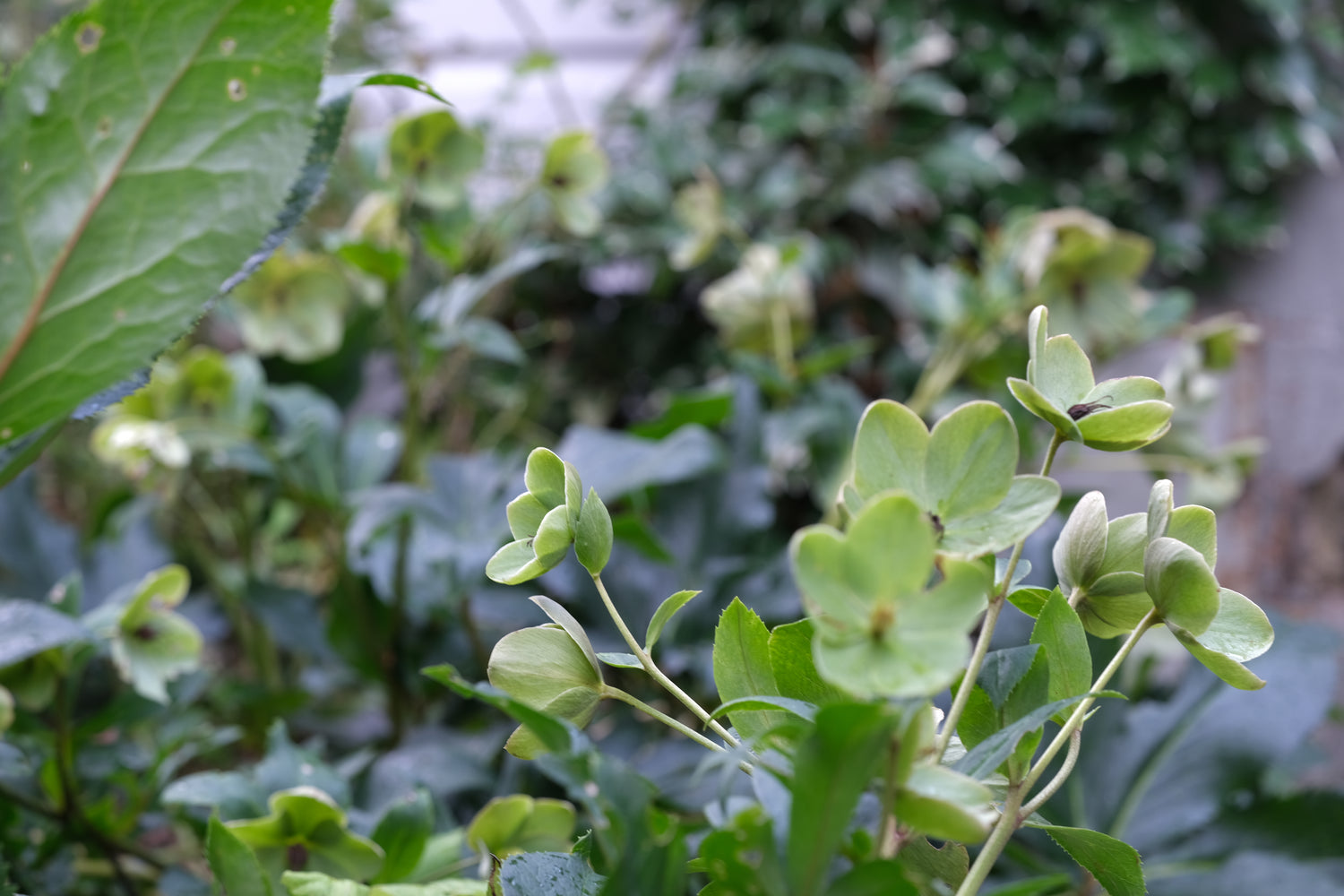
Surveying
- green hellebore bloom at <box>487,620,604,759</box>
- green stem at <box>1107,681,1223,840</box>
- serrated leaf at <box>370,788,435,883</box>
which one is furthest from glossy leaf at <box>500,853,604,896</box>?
green stem at <box>1107,681,1223,840</box>

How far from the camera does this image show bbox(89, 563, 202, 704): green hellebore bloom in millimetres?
457

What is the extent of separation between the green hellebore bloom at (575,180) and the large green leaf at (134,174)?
403 mm

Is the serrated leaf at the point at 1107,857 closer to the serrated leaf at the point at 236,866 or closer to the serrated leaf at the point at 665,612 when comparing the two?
the serrated leaf at the point at 665,612

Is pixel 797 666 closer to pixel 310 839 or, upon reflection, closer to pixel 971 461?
pixel 971 461

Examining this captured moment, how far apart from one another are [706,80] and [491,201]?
1.16 feet

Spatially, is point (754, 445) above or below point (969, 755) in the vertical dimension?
below

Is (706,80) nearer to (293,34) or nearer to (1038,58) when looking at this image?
(1038,58)

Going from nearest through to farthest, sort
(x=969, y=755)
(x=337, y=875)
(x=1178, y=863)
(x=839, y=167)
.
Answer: (x=969, y=755) < (x=337, y=875) < (x=1178, y=863) < (x=839, y=167)

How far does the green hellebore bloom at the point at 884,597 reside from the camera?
167 millimetres

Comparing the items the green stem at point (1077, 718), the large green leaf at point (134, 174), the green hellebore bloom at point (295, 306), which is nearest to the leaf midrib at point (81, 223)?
the large green leaf at point (134, 174)

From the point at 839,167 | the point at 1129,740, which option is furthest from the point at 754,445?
the point at 839,167

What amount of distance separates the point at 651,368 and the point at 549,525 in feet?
3.53

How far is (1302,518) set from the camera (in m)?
1.29

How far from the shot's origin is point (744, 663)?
0.75 ft
